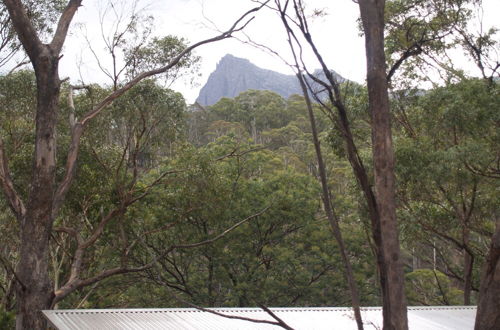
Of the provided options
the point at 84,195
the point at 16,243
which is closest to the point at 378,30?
the point at 84,195

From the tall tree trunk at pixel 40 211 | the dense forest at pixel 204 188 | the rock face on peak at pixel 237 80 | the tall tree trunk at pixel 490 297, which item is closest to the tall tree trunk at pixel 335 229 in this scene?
the tall tree trunk at pixel 490 297

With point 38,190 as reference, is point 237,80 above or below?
above

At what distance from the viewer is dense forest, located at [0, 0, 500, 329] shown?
28.4 feet

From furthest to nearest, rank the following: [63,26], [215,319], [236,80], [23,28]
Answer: [236,80], [63,26], [23,28], [215,319]

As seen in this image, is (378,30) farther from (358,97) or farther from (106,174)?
(106,174)

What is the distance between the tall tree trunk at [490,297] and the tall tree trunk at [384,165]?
0.23m

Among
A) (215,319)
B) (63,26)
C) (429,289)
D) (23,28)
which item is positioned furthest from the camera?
(429,289)

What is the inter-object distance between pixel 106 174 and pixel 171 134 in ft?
4.66

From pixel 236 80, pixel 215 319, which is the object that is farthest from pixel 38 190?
pixel 236 80

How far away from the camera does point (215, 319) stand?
6789mm

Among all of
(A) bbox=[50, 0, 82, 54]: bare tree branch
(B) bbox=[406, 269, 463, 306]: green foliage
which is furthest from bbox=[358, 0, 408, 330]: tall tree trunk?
(B) bbox=[406, 269, 463, 306]: green foliage

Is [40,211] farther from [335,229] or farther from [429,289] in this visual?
[429,289]

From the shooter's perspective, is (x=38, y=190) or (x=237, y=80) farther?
(x=237, y=80)

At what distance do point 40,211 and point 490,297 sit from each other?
727 centimetres
